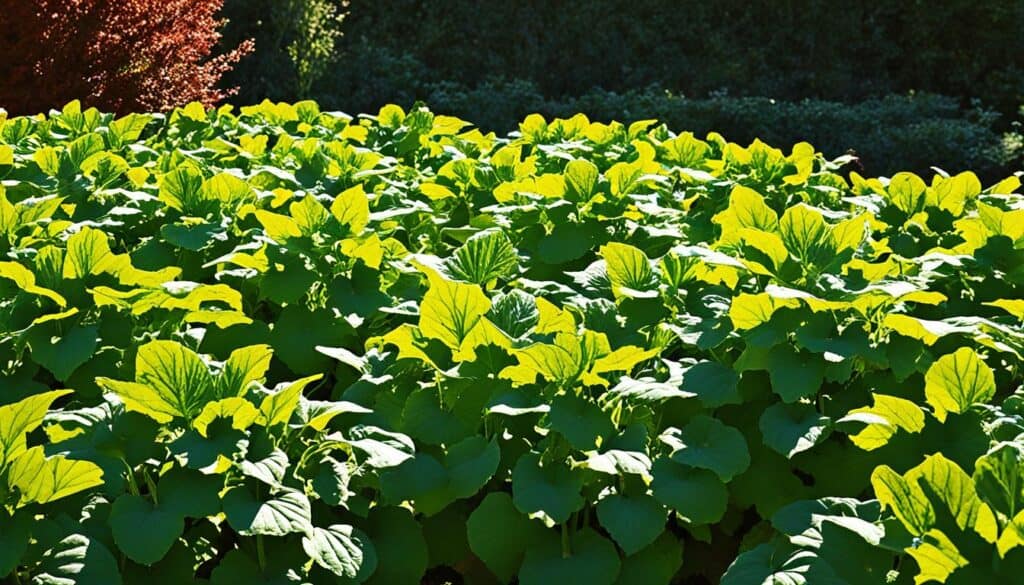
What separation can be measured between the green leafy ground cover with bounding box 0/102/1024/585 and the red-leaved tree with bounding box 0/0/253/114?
4449mm

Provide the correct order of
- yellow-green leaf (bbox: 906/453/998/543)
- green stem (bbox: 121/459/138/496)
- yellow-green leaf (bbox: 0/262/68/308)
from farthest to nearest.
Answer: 1. yellow-green leaf (bbox: 0/262/68/308)
2. green stem (bbox: 121/459/138/496)
3. yellow-green leaf (bbox: 906/453/998/543)

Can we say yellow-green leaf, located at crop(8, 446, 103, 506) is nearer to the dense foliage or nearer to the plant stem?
the plant stem

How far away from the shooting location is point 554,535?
86.1 inches

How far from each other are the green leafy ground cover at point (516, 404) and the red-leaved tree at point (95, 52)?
4449 millimetres

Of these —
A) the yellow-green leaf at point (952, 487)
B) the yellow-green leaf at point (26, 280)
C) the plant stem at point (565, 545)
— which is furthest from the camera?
the yellow-green leaf at point (26, 280)

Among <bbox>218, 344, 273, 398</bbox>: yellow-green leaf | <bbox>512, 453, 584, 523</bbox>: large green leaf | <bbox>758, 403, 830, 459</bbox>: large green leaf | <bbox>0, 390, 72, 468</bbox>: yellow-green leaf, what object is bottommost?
<bbox>758, 403, 830, 459</bbox>: large green leaf

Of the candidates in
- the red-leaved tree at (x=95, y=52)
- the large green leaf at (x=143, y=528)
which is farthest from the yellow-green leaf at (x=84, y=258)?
the red-leaved tree at (x=95, y=52)

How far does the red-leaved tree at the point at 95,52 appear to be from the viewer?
724cm

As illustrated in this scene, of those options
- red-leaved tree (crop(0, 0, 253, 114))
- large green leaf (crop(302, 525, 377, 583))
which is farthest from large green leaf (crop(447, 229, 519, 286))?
red-leaved tree (crop(0, 0, 253, 114))

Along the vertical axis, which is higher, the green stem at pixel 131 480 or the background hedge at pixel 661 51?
the green stem at pixel 131 480

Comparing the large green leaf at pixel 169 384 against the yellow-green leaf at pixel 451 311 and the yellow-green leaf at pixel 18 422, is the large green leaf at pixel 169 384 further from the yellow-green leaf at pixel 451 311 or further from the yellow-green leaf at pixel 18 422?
the yellow-green leaf at pixel 451 311

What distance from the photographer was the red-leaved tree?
285 inches

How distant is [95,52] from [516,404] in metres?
6.11

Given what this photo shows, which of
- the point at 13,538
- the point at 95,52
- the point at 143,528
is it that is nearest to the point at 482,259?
the point at 143,528
